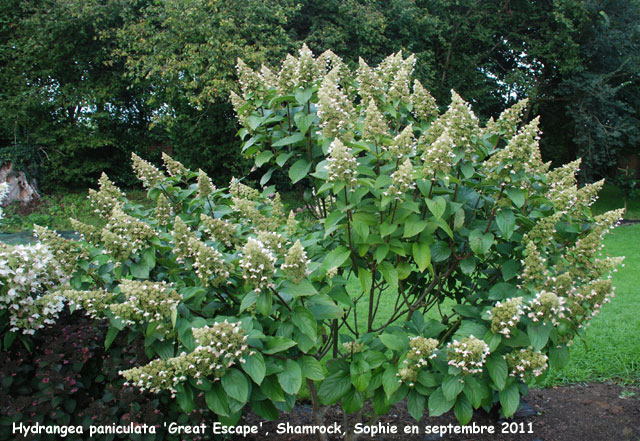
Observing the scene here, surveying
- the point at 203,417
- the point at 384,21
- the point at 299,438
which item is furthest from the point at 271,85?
the point at 384,21

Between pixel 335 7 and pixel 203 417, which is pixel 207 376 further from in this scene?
pixel 335 7

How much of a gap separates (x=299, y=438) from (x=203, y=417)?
0.78 meters

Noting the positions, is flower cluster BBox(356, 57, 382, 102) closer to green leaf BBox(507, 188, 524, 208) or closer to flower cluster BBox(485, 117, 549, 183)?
flower cluster BBox(485, 117, 549, 183)

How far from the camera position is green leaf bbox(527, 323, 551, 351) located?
6.14ft

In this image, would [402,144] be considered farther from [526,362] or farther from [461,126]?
[526,362]

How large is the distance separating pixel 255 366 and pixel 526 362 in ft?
3.58

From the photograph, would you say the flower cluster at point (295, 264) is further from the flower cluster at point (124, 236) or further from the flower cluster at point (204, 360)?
the flower cluster at point (124, 236)

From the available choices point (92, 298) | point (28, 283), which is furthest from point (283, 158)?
point (28, 283)

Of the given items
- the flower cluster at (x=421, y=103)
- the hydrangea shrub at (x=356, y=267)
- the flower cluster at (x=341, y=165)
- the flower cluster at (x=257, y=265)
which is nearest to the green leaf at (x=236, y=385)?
the hydrangea shrub at (x=356, y=267)

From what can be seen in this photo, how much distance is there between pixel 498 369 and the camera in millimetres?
1976

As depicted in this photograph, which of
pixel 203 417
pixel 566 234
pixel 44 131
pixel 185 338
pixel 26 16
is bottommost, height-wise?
pixel 203 417

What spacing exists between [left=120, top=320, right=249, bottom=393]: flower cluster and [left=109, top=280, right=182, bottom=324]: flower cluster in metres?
0.19

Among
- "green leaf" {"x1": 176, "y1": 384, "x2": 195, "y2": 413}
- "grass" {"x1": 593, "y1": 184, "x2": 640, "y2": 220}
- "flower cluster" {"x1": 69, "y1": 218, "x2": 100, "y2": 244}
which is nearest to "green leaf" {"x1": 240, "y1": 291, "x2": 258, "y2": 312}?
"green leaf" {"x1": 176, "y1": 384, "x2": 195, "y2": 413}

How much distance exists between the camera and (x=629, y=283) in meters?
6.56
